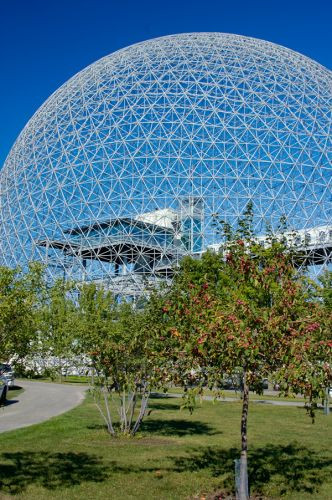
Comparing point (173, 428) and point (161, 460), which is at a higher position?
point (173, 428)

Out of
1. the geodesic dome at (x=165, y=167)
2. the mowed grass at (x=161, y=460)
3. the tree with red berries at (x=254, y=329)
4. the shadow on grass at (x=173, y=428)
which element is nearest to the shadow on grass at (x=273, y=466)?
the mowed grass at (x=161, y=460)

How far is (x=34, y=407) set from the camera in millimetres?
20359

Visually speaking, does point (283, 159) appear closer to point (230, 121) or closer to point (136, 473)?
point (230, 121)

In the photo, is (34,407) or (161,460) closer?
(161,460)

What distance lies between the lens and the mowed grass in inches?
340

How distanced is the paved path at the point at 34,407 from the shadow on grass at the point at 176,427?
3173 mm

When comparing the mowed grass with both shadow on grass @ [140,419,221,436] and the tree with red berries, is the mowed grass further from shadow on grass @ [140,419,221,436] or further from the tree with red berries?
the tree with red berries

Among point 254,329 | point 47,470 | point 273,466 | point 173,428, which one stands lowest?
point 47,470

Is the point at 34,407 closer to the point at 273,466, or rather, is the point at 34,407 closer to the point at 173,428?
the point at 173,428

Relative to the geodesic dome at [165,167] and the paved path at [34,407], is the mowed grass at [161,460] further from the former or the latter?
the geodesic dome at [165,167]

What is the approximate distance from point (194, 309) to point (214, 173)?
1139 inches

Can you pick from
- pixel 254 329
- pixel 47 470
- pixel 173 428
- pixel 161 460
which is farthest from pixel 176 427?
pixel 254 329

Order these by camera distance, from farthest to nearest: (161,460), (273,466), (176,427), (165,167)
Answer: (165,167) → (176,427) → (161,460) → (273,466)

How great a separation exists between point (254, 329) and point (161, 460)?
479cm
